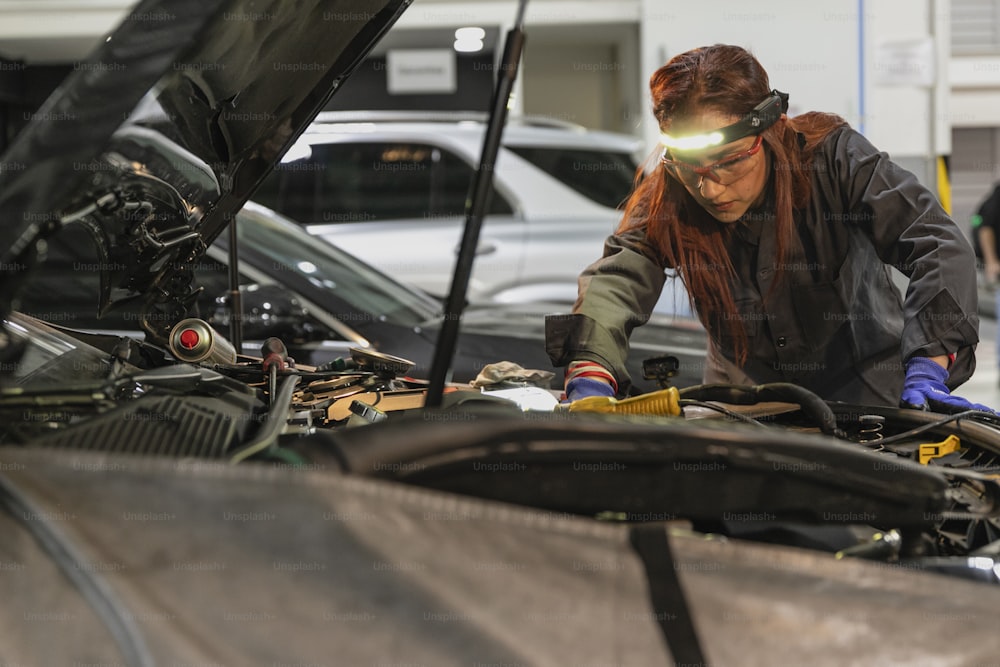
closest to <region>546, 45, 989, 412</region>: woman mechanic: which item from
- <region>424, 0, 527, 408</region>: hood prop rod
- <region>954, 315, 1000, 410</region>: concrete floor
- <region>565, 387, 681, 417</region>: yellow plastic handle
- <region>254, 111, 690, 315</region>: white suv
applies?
<region>565, 387, 681, 417</region>: yellow plastic handle

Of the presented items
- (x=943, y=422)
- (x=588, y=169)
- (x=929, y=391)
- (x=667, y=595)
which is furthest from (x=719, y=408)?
(x=588, y=169)

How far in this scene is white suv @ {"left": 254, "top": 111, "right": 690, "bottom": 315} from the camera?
5.28 metres

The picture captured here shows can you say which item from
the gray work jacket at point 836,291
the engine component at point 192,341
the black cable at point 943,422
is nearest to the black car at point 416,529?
the black cable at point 943,422

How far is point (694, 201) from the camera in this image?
7.53 ft

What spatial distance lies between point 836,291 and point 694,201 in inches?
15.2

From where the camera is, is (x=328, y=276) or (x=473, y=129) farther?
(x=473, y=129)

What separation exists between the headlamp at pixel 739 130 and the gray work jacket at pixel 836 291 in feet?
0.61

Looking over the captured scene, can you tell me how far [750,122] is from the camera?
2006 millimetres

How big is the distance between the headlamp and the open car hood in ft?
2.14

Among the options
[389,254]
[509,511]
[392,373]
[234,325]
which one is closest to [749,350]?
[392,373]

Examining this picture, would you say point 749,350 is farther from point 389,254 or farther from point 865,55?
point 865,55

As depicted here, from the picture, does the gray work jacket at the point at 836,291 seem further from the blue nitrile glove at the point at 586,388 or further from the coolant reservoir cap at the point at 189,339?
the coolant reservoir cap at the point at 189,339

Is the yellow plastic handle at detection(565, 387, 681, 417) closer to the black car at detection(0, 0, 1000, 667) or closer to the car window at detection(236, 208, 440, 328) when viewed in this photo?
the black car at detection(0, 0, 1000, 667)

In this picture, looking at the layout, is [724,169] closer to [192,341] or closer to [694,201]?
[694,201]
